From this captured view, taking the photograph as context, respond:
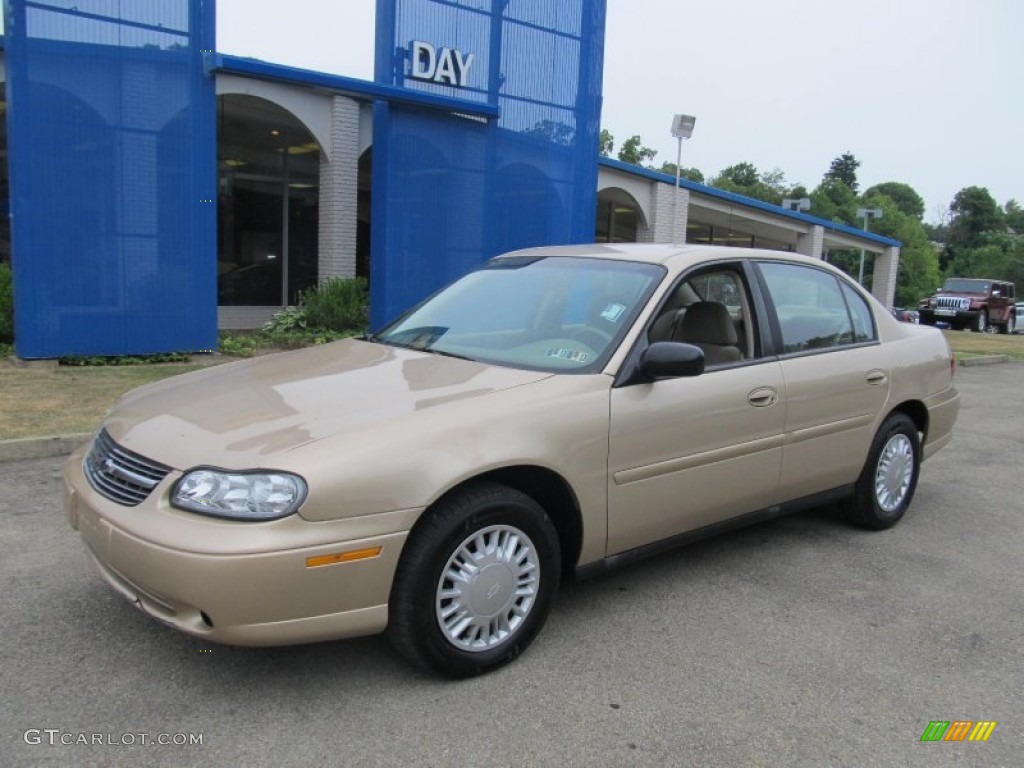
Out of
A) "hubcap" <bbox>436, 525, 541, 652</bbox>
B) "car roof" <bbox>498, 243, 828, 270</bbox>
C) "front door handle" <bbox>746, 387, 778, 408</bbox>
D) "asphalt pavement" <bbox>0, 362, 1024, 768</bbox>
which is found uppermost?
"car roof" <bbox>498, 243, 828, 270</bbox>

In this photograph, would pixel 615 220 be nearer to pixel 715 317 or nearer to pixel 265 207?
pixel 265 207

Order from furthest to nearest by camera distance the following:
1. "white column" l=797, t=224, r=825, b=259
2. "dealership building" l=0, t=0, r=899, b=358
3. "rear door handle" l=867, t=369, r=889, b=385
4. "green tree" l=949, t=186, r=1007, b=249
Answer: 1. "green tree" l=949, t=186, r=1007, b=249
2. "white column" l=797, t=224, r=825, b=259
3. "dealership building" l=0, t=0, r=899, b=358
4. "rear door handle" l=867, t=369, r=889, b=385

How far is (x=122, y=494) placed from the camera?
292 cm

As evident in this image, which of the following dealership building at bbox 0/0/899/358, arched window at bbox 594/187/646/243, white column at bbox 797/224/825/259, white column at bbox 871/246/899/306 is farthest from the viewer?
white column at bbox 871/246/899/306

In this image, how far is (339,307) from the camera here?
42.2 ft

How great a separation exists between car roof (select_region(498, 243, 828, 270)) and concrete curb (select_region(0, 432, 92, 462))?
354cm

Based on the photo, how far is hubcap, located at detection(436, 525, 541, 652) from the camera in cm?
299

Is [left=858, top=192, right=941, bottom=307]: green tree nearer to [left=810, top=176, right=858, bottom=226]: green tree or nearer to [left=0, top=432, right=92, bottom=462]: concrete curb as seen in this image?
[left=810, top=176, right=858, bottom=226]: green tree

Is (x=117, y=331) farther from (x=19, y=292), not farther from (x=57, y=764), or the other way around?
Answer: (x=57, y=764)

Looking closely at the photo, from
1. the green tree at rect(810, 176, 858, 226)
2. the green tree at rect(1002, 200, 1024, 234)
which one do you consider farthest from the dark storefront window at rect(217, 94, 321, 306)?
the green tree at rect(1002, 200, 1024, 234)

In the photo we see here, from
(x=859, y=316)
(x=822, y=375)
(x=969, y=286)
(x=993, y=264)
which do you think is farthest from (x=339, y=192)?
(x=993, y=264)

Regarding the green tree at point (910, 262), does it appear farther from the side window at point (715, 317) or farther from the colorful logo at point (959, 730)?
the colorful logo at point (959, 730)

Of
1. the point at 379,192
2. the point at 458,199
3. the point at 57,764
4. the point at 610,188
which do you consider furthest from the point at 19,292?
the point at 610,188

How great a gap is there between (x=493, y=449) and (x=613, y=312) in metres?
1.08
